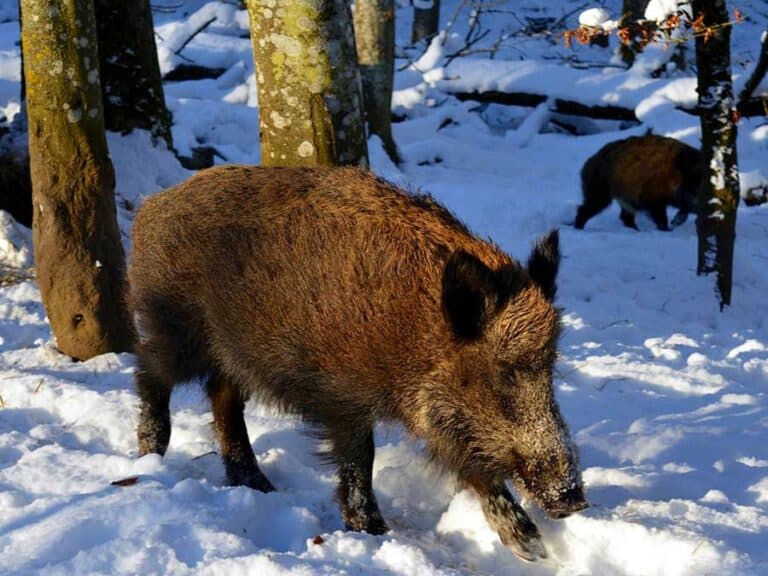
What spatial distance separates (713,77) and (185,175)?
166 inches

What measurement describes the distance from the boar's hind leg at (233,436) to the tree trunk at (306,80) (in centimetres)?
135

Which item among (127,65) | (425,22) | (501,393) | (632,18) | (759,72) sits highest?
(127,65)

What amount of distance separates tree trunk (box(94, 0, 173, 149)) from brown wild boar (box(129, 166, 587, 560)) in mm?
3516

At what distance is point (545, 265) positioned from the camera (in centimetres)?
343

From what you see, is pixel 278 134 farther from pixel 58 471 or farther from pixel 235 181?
pixel 58 471

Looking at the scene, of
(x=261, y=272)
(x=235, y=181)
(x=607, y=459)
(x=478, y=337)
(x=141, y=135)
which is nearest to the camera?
(x=478, y=337)

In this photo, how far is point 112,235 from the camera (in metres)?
5.29

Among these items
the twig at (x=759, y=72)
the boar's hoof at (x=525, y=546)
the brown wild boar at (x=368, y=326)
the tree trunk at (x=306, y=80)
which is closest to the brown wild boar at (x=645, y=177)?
the twig at (x=759, y=72)

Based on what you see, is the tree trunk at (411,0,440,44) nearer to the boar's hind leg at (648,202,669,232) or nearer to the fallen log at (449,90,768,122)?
the fallen log at (449,90,768,122)

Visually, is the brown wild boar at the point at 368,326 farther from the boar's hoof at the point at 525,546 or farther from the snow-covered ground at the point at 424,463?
the snow-covered ground at the point at 424,463

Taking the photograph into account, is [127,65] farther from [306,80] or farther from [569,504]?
[569,504]

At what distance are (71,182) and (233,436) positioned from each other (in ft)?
6.48

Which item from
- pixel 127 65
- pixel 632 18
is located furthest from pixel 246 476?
pixel 632 18

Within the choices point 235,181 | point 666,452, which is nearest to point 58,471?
point 235,181
